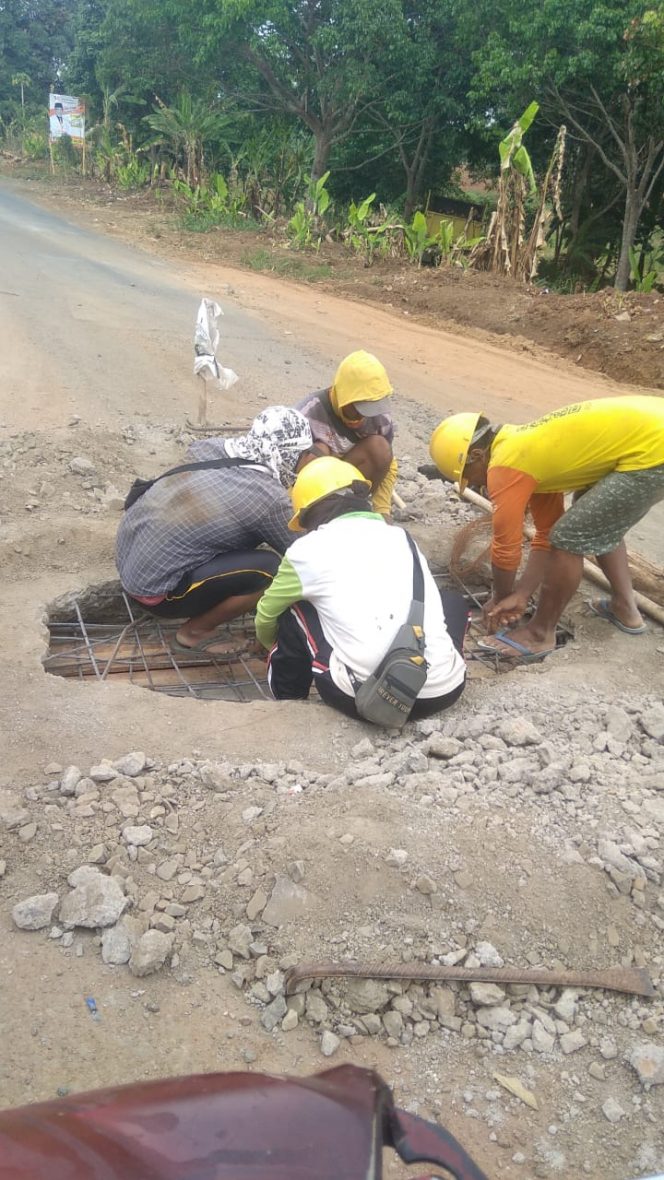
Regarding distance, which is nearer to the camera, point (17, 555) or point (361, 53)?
point (17, 555)

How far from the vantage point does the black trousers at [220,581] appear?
12.3 feet

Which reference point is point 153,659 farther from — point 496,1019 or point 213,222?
point 213,222

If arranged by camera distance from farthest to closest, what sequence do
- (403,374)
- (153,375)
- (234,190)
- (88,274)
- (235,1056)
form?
(234,190) < (88,274) < (403,374) < (153,375) < (235,1056)

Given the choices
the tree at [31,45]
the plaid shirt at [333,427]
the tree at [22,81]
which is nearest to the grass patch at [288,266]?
the plaid shirt at [333,427]

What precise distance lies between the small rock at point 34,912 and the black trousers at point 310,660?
120cm

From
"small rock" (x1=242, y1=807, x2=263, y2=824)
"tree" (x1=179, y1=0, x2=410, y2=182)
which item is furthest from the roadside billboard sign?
"small rock" (x1=242, y1=807, x2=263, y2=824)

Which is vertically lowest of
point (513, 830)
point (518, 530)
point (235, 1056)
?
point (235, 1056)

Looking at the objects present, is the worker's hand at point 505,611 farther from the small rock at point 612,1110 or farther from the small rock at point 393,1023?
the small rock at point 612,1110

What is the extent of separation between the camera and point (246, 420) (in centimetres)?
639

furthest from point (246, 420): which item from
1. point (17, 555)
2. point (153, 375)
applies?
point (17, 555)

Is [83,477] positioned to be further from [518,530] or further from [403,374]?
[403,374]

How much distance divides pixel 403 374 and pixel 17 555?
17.0ft

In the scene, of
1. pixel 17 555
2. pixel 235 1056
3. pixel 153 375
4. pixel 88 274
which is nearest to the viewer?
pixel 235 1056

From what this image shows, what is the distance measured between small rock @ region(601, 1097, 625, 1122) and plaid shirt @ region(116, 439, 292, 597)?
2444mm
